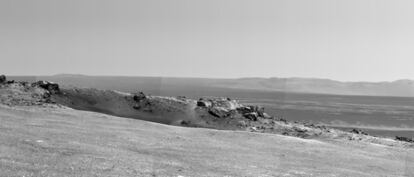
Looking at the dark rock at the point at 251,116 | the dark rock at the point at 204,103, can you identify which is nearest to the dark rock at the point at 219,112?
the dark rock at the point at 204,103

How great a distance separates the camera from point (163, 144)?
68.1 feet

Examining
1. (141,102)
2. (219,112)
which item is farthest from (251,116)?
(141,102)

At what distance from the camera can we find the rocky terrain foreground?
1511 cm

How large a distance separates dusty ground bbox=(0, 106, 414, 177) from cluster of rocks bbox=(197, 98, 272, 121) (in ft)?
18.7

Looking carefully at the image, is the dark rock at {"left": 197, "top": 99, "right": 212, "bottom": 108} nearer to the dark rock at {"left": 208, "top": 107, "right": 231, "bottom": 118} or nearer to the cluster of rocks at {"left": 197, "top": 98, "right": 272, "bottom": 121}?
the cluster of rocks at {"left": 197, "top": 98, "right": 272, "bottom": 121}

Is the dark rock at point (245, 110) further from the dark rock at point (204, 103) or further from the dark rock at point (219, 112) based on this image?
the dark rock at point (204, 103)

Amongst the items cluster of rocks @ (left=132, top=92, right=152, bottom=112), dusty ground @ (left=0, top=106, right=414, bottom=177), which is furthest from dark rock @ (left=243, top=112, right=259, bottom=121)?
cluster of rocks @ (left=132, top=92, right=152, bottom=112)

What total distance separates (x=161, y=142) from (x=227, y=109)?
1219 centimetres

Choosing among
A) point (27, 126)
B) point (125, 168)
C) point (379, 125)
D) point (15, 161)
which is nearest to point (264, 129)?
point (27, 126)

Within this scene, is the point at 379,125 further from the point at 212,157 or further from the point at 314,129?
the point at 212,157

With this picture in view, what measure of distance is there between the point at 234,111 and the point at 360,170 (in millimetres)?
14561

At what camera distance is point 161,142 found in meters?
21.3

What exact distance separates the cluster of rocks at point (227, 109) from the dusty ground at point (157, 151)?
5707mm

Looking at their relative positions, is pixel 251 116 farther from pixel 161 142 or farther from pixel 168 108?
pixel 161 142
